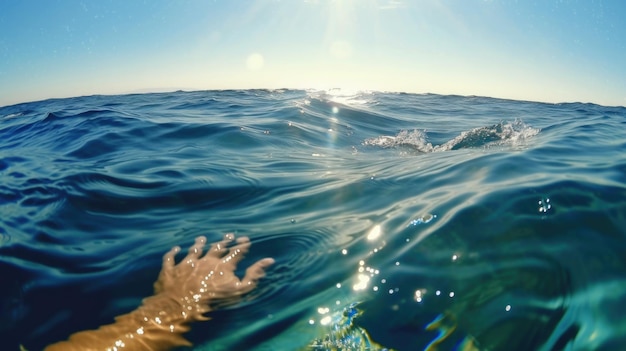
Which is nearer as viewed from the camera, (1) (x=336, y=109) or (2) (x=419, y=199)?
(2) (x=419, y=199)

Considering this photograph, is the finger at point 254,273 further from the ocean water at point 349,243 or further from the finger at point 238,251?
the finger at point 238,251

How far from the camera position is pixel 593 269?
2.79 m

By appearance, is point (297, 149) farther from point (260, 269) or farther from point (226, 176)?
point (260, 269)

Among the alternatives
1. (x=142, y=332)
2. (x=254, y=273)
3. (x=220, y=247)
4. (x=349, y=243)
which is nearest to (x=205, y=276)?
(x=254, y=273)

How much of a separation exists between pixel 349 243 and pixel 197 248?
130 centimetres

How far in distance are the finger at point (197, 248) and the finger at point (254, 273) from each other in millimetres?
553

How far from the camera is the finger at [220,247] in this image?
10.9 ft

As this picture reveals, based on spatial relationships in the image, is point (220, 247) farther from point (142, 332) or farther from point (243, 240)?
point (142, 332)

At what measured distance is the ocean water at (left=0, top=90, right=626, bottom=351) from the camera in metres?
2.44

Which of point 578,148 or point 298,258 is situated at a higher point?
point 578,148

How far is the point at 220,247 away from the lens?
343 cm

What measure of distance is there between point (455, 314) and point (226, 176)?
373cm

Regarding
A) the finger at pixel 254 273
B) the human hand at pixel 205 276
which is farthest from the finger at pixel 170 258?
the finger at pixel 254 273

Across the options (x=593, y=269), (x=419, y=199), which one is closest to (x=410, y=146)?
(x=419, y=199)
